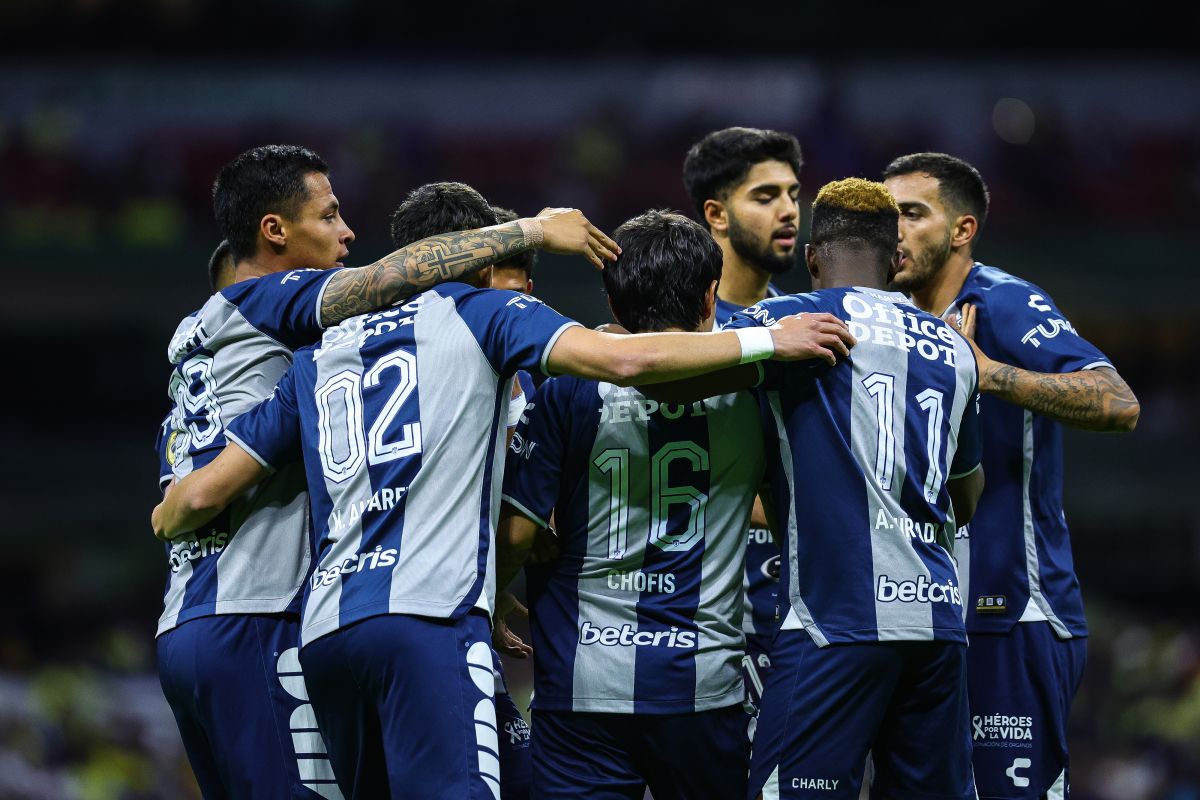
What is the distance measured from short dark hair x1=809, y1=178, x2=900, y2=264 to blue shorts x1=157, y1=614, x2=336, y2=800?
7.83 feet

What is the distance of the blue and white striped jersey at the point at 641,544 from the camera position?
14.3 ft

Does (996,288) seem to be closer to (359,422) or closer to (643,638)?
(643,638)

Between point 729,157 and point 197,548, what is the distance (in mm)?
3326

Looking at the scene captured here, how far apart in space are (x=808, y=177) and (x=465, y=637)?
16.3 m

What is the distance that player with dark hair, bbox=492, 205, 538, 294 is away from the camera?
537 centimetres

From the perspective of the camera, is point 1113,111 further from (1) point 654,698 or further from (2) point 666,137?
(1) point 654,698

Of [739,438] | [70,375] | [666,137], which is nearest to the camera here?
[739,438]

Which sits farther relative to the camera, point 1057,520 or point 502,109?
point 502,109

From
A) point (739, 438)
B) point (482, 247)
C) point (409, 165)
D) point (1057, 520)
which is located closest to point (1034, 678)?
point (1057, 520)

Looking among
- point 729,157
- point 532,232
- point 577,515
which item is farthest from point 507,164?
point 577,515

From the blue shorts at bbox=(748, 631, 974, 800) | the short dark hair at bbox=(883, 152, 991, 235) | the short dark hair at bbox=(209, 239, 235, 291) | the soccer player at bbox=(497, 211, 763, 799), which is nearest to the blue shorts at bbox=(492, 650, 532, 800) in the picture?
the soccer player at bbox=(497, 211, 763, 799)

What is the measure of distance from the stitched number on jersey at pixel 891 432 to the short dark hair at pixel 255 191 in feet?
7.66

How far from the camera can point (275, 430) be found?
4496mm

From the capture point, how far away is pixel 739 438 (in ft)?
14.6
